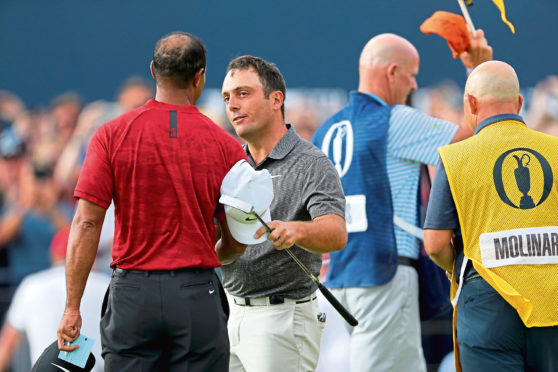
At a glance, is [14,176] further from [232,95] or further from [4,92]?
[232,95]

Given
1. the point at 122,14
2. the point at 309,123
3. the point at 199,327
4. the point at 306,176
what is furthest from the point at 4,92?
the point at 199,327

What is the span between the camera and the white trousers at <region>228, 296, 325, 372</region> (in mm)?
3414

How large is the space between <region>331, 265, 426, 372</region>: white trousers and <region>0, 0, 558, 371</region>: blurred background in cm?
269

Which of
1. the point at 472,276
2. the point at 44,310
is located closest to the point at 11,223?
the point at 44,310

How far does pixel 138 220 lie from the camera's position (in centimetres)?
283

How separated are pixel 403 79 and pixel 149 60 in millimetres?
2956

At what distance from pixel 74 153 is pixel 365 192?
3187 mm

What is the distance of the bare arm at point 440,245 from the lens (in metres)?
3.15

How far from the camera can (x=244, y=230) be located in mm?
2961

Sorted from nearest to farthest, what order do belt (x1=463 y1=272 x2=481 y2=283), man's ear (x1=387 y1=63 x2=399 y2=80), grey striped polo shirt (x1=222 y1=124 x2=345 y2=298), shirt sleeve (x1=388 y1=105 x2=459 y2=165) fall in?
1. belt (x1=463 y1=272 x2=481 y2=283)
2. grey striped polo shirt (x1=222 y1=124 x2=345 y2=298)
3. shirt sleeve (x1=388 y1=105 x2=459 y2=165)
4. man's ear (x1=387 y1=63 x2=399 y2=80)

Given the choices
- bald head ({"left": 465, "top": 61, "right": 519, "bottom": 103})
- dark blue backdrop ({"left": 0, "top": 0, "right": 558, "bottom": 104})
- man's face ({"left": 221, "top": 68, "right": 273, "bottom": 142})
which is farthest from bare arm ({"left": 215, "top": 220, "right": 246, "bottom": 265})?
dark blue backdrop ({"left": 0, "top": 0, "right": 558, "bottom": 104})

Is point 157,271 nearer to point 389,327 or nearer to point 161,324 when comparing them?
point 161,324

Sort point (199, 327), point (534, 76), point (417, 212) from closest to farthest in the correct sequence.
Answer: point (199, 327), point (417, 212), point (534, 76)

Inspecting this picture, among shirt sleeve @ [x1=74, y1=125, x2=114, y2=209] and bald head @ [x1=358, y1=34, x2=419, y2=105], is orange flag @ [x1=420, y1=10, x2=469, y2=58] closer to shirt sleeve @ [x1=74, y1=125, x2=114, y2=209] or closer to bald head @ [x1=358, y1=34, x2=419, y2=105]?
bald head @ [x1=358, y1=34, x2=419, y2=105]
